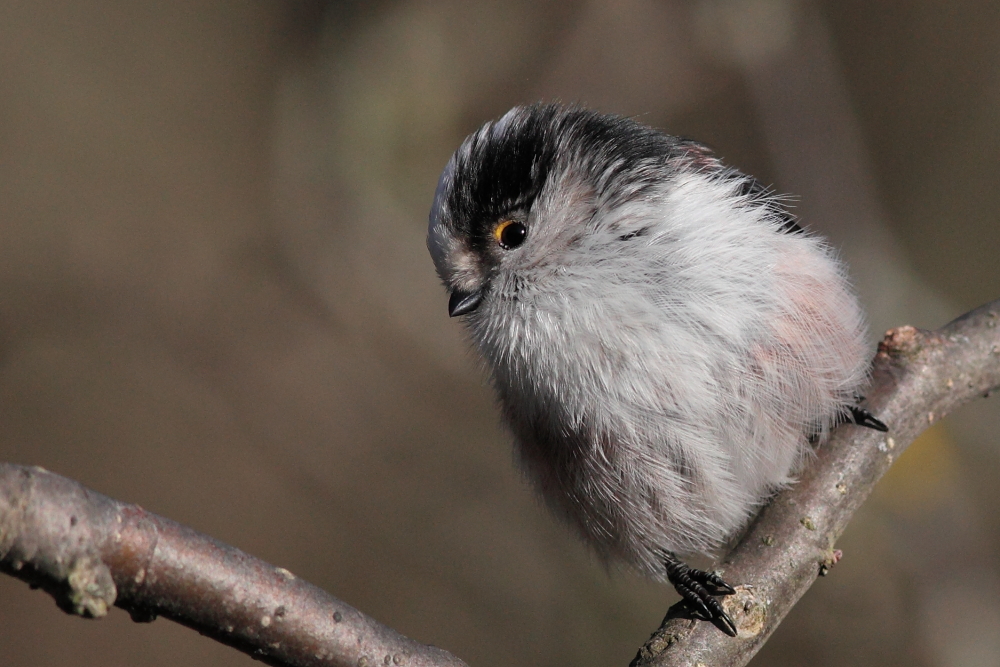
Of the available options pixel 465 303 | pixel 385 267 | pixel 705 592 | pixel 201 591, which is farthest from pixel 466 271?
pixel 385 267

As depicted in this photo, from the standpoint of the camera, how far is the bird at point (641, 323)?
2.13 metres

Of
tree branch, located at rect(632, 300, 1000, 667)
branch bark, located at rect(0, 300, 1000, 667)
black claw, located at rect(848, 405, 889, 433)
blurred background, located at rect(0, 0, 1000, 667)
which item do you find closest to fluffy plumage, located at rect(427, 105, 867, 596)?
tree branch, located at rect(632, 300, 1000, 667)

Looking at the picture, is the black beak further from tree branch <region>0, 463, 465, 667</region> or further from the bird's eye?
tree branch <region>0, 463, 465, 667</region>

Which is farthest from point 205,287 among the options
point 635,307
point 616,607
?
point 635,307

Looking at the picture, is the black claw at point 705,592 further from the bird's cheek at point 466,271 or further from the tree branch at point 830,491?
the bird's cheek at point 466,271

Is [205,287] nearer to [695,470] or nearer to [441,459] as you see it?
[441,459]

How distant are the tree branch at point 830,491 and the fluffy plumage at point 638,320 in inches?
4.7

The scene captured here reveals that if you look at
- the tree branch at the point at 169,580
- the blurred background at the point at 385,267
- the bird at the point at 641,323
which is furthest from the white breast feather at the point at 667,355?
the blurred background at the point at 385,267

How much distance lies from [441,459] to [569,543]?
1008 mm

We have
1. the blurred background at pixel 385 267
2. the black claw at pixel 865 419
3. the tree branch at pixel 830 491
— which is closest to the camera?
the tree branch at pixel 830 491

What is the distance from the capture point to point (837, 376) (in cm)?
247

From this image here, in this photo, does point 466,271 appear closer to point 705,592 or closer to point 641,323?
point 641,323

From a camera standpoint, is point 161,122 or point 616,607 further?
point 161,122

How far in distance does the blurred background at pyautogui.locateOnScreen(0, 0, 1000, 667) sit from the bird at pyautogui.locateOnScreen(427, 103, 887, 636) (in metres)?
1.61
